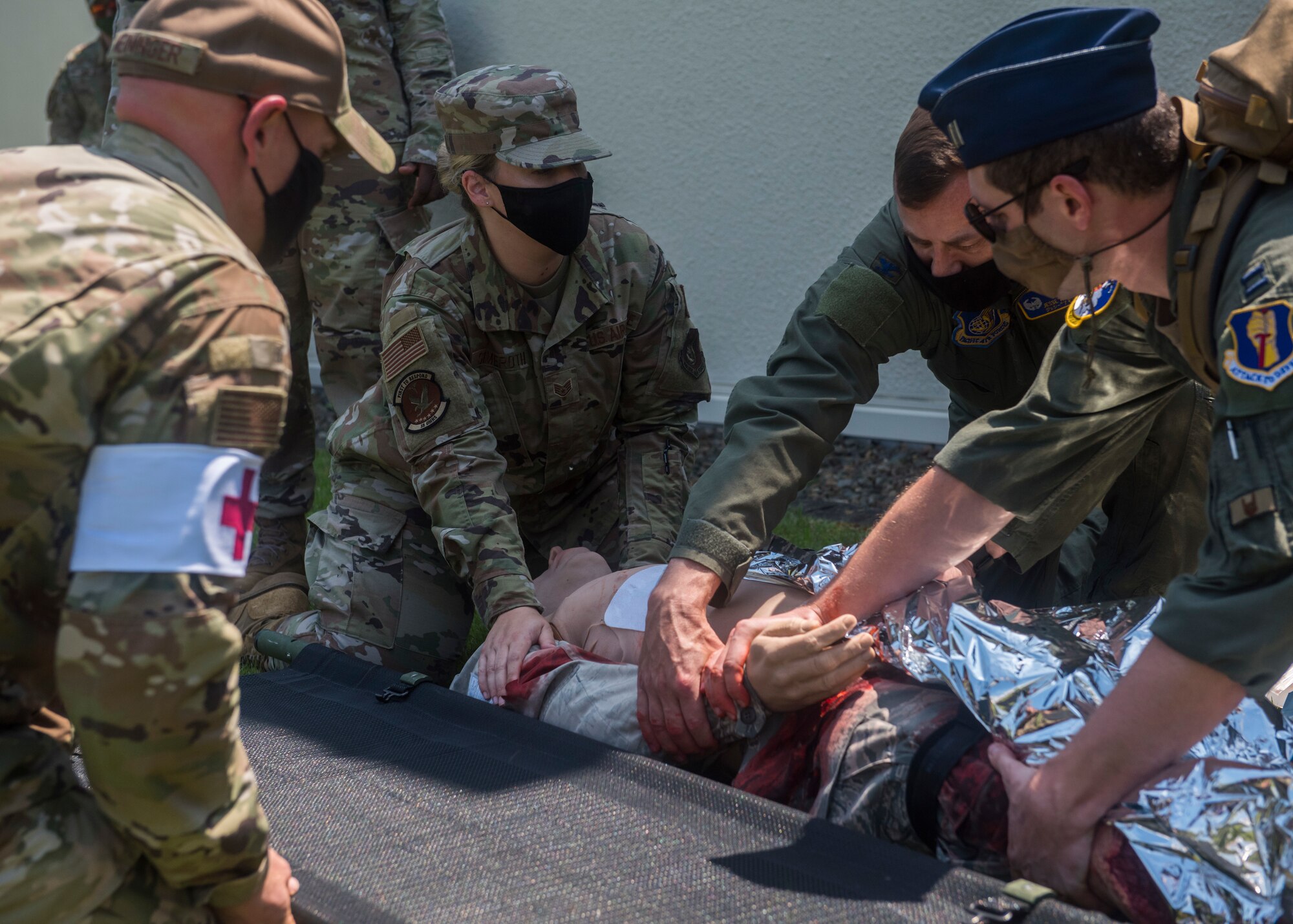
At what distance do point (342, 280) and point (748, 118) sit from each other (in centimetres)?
203

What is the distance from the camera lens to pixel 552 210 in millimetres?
3031

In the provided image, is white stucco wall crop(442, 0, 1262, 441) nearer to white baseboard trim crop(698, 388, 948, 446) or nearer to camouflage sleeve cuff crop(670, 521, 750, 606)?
white baseboard trim crop(698, 388, 948, 446)

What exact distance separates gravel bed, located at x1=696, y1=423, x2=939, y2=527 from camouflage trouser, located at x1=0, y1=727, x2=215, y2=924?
3.55m

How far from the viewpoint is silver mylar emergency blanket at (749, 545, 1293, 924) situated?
1.58 meters

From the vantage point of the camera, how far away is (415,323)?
120 inches

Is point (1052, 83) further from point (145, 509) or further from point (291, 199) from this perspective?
point (145, 509)

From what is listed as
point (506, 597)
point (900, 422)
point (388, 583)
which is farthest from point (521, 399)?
point (900, 422)

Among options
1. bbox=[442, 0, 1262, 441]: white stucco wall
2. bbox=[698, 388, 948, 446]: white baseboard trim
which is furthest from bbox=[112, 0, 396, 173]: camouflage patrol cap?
bbox=[442, 0, 1262, 441]: white stucco wall

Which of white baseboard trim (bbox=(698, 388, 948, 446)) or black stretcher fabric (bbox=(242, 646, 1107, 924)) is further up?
black stretcher fabric (bbox=(242, 646, 1107, 924))

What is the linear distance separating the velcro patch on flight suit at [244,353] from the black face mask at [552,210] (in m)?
1.73

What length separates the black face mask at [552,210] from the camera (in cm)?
302

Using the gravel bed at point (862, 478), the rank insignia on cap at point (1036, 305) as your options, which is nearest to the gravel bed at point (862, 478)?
the gravel bed at point (862, 478)

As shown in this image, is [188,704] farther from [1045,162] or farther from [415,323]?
[415,323]

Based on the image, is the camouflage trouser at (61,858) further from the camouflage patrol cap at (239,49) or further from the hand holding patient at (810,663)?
the hand holding patient at (810,663)
